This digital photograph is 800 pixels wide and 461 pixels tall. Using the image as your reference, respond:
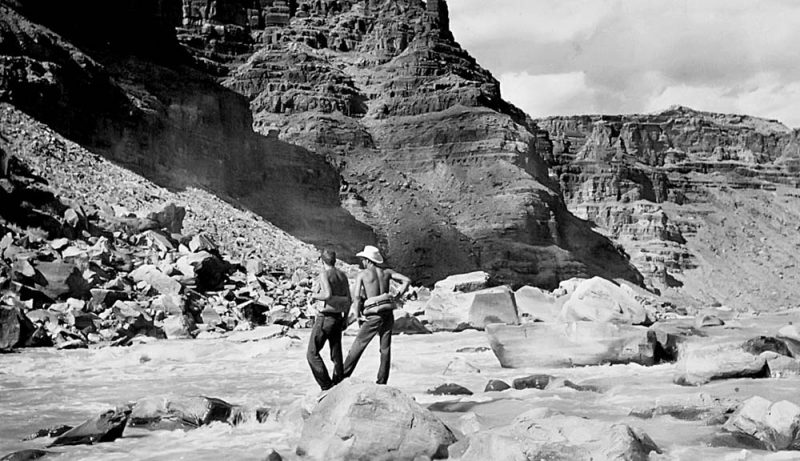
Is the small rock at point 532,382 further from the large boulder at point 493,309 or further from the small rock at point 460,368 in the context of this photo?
the large boulder at point 493,309

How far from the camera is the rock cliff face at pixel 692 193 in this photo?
122188 millimetres

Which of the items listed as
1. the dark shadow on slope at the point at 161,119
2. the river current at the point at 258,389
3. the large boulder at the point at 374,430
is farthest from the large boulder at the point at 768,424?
the dark shadow on slope at the point at 161,119

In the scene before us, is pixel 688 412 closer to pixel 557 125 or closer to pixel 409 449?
pixel 409 449

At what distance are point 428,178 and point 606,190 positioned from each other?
58398mm

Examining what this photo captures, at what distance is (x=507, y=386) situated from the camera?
449 inches

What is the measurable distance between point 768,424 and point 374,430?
3622mm

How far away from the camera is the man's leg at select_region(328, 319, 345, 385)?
9188 mm

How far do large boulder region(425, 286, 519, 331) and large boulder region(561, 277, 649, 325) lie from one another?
13.2 feet

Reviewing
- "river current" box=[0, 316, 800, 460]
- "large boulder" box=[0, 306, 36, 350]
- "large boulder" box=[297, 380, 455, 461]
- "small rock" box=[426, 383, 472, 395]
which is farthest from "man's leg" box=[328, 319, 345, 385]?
"large boulder" box=[0, 306, 36, 350]

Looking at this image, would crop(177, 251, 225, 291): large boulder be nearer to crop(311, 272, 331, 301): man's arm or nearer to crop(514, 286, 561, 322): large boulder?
crop(514, 286, 561, 322): large boulder

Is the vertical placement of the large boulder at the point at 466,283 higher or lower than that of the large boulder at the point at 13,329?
higher

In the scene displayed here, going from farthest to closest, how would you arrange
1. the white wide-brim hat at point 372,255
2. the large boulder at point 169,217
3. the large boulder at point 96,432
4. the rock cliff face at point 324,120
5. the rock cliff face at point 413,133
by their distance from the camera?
the rock cliff face at point 413,133
the rock cliff face at point 324,120
the large boulder at point 169,217
the white wide-brim hat at point 372,255
the large boulder at point 96,432

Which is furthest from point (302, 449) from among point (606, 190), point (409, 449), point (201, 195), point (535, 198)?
point (606, 190)

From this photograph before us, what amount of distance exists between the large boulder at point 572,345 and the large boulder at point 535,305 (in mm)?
9721
